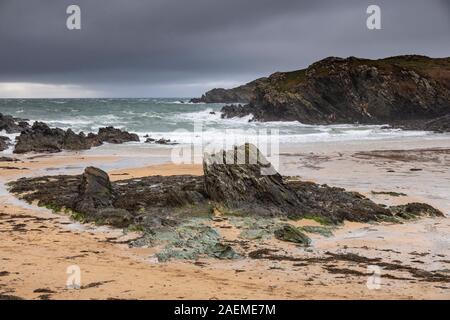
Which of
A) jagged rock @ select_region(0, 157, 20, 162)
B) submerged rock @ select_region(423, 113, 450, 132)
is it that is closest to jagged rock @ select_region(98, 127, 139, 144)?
jagged rock @ select_region(0, 157, 20, 162)

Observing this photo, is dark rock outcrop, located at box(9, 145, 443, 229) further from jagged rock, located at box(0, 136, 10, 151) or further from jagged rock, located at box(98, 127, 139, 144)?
jagged rock, located at box(98, 127, 139, 144)

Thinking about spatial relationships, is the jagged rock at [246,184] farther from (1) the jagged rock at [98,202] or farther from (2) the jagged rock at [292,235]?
(1) the jagged rock at [98,202]

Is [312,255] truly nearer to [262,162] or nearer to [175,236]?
[175,236]

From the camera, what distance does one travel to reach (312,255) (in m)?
13.8

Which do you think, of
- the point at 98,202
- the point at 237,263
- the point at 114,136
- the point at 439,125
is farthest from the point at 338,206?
the point at 439,125

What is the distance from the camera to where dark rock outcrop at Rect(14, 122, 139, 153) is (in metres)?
40.5

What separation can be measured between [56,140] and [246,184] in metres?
29.4

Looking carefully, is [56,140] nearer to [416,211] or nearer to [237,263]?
[416,211]

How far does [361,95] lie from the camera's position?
7788cm

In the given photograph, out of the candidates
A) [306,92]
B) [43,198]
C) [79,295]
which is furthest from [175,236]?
[306,92]

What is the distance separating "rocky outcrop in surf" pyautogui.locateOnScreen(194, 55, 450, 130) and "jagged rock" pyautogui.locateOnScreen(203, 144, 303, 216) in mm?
56174

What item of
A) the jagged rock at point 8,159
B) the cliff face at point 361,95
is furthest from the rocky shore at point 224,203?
the cliff face at point 361,95

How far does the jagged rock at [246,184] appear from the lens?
1858 cm

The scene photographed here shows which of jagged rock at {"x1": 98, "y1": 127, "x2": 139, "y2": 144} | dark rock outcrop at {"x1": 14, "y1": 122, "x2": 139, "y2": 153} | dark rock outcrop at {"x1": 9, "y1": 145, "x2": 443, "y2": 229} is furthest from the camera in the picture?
jagged rock at {"x1": 98, "y1": 127, "x2": 139, "y2": 144}
